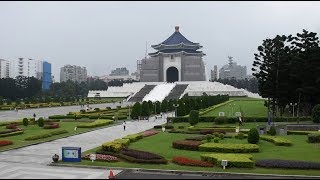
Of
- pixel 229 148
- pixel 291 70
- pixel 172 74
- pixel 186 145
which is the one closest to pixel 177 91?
pixel 172 74

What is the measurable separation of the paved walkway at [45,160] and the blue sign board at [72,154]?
95cm

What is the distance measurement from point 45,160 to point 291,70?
2582 centimetres

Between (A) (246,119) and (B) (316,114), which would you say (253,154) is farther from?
(A) (246,119)

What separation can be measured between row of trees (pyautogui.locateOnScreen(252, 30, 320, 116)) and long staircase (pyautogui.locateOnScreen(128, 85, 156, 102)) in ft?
144

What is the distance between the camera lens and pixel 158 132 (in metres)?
31.8

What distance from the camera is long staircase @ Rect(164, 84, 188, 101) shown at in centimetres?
8244

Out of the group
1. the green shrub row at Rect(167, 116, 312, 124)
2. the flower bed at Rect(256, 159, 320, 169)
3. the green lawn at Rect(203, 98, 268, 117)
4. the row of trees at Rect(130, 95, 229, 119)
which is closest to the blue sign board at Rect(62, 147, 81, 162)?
the flower bed at Rect(256, 159, 320, 169)

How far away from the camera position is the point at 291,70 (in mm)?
38219

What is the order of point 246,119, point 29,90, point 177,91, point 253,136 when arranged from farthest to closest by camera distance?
1. point 29,90
2. point 177,91
3. point 246,119
4. point 253,136

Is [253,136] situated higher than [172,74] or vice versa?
[172,74]

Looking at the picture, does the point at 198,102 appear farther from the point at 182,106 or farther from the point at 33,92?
the point at 33,92

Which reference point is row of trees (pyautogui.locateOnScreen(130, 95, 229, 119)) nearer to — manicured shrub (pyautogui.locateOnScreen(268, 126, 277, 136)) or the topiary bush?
the topiary bush

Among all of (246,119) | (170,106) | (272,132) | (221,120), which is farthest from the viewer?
(170,106)

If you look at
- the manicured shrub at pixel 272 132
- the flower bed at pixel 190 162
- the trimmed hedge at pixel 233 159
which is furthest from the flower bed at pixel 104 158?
the manicured shrub at pixel 272 132
